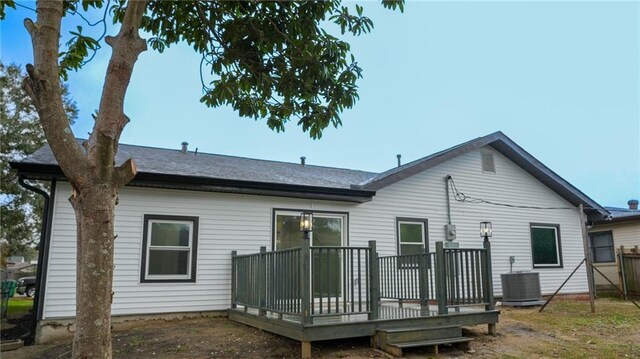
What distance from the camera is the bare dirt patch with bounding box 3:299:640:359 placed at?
19.1 ft

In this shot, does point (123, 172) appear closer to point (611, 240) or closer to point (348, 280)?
point (348, 280)

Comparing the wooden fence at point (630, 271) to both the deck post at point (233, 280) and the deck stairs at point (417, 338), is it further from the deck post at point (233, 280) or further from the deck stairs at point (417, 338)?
the deck post at point (233, 280)

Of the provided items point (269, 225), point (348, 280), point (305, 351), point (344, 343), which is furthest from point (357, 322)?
point (269, 225)

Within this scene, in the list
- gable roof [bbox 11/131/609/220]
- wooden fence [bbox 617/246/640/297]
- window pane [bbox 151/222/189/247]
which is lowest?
wooden fence [bbox 617/246/640/297]

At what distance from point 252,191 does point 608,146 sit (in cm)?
5366

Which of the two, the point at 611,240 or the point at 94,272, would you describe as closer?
the point at 94,272

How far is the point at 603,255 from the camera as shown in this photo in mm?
15609

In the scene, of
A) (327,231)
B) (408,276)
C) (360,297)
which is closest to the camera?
(360,297)

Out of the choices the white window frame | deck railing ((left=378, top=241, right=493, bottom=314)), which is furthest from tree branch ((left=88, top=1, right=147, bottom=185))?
the white window frame

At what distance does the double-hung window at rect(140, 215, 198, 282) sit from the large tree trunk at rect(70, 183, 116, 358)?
186 inches

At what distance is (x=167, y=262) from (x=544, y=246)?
386 inches

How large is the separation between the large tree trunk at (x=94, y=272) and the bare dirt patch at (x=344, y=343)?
8.93 feet

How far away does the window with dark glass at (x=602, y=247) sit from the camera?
1533 centimetres

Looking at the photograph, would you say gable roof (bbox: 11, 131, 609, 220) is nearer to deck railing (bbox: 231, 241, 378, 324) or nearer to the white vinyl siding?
the white vinyl siding
